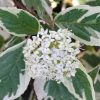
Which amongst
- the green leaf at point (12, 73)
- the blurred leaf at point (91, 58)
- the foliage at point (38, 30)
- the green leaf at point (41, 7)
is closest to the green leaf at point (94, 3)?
the foliage at point (38, 30)

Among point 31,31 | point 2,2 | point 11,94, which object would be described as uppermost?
point 2,2

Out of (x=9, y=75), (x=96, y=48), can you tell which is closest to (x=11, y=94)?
(x=9, y=75)

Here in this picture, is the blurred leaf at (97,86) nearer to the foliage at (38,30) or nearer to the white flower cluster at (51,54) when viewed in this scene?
the foliage at (38,30)

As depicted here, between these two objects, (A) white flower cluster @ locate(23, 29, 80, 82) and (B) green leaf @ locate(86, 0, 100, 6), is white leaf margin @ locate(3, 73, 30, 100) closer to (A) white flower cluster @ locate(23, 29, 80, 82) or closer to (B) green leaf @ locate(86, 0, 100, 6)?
(A) white flower cluster @ locate(23, 29, 80, 82)

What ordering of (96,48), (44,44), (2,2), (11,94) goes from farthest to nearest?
(96,48) < (2,2) < (11,94) < (44,44)

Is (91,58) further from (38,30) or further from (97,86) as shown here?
(38,30)

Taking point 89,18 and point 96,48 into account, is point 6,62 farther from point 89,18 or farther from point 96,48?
point 96,48

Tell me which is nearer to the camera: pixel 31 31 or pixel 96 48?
pixel 31 31

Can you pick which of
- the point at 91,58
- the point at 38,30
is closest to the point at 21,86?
the point at 38,30
